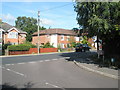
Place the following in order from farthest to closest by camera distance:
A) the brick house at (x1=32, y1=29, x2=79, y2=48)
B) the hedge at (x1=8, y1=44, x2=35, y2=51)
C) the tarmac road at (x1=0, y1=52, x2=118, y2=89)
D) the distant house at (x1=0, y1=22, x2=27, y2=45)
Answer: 1. the brick house at (x1=32, y1=29, x2=79, y2=48)
2. the distant house at (x1=0, y1=22, x2=27, y2=45)
3. the hedge at (x1=8, y1=44, x2=35, y2=51)
4. the tarmac road at (x1=0, y1=52, x2=118, y2=89)

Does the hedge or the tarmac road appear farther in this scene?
the hedge

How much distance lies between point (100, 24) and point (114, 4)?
174 cm

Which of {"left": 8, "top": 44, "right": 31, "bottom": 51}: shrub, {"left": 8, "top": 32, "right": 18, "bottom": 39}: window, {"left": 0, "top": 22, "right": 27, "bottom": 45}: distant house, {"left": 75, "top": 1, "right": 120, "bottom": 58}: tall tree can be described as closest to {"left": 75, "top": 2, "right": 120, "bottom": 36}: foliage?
{"left": 75, "top": 1, "right": 120, "bottom": 58}: tall tree

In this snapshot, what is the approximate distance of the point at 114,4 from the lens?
1059 cm

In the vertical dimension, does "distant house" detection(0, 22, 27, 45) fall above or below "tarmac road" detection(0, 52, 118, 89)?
above

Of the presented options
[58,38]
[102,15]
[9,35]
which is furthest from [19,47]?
[102,15]

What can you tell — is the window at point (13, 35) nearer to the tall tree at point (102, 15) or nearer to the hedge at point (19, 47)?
the hedge at point (19, 47)

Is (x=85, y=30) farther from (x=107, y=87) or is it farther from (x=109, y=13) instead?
(x=107, y=87)

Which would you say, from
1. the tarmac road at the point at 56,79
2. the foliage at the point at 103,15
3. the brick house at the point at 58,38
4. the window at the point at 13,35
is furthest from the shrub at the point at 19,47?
the foliage at the point at 103,15

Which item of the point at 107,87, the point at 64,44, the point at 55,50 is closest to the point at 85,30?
the point at 107,87

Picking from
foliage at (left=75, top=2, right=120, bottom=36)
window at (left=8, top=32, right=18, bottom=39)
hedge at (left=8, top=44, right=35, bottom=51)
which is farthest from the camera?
window at (left=8, top=32, right=18, bottom=39)

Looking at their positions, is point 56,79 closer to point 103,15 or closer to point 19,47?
point 103,15

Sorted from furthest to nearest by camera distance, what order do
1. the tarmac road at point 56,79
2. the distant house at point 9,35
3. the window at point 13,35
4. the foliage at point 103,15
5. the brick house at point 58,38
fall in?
the brick house at point 58,38 < the window at point 13,35 < the distant house at point 9,35 < the foliage at point 103,15 < the tarmac road at point 56,79

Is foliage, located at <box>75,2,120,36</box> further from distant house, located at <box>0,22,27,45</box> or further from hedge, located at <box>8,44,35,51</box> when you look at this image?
distant house, located at <box>0,22,27,45</box>
